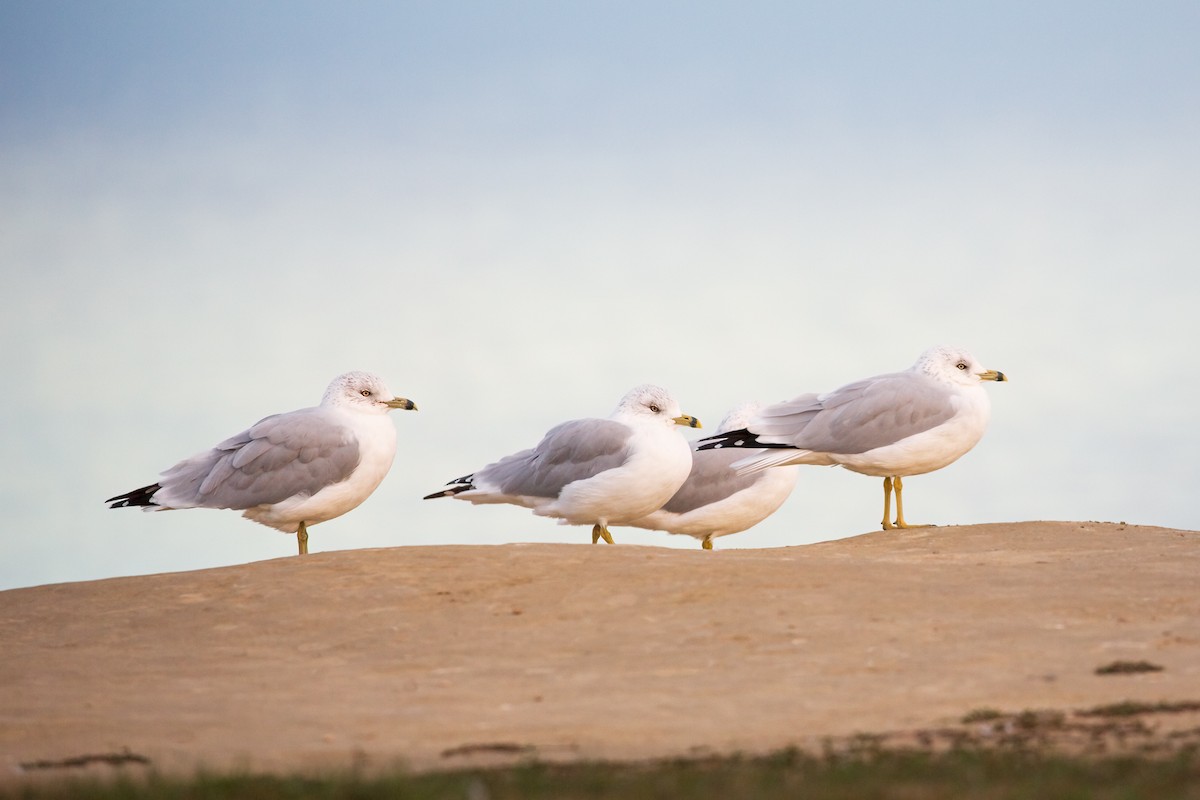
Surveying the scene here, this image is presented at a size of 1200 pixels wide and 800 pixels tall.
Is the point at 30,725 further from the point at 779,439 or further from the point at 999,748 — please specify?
the point at 779,439

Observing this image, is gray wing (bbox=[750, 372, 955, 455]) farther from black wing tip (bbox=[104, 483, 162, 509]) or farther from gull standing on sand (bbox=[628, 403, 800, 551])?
black wing tip (bbox=[104, 483, 162, 509])

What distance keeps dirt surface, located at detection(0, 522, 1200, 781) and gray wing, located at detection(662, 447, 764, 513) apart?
3334mm

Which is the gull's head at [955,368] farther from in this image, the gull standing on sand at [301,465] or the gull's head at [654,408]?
the gull standing on sand at [301,465]

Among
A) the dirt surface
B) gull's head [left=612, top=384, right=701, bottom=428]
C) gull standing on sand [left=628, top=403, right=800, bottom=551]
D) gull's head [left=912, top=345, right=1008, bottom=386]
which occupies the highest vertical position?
gull's head [left=912, top=345, right=1008, bottom=386]

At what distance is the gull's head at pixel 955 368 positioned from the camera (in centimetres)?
2233

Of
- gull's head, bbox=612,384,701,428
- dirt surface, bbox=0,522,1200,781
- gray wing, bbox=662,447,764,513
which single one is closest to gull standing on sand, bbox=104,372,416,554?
dirt surface, bbox=0,522,1200,781

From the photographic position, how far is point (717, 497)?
2264 cm

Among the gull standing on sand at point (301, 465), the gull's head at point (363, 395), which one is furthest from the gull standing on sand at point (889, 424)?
the gull standing on sand at point (301, 465)

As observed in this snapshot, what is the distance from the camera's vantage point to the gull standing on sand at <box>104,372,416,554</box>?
67.4 feet

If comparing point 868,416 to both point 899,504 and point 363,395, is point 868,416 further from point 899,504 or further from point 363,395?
point 363,395

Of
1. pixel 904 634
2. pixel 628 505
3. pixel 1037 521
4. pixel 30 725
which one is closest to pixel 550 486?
pixel 628 505

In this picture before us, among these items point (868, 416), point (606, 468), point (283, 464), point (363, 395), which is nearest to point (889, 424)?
point (868, 416)

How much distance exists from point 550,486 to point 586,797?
42.1 ft

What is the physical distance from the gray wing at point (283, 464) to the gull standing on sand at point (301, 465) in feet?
0.04
